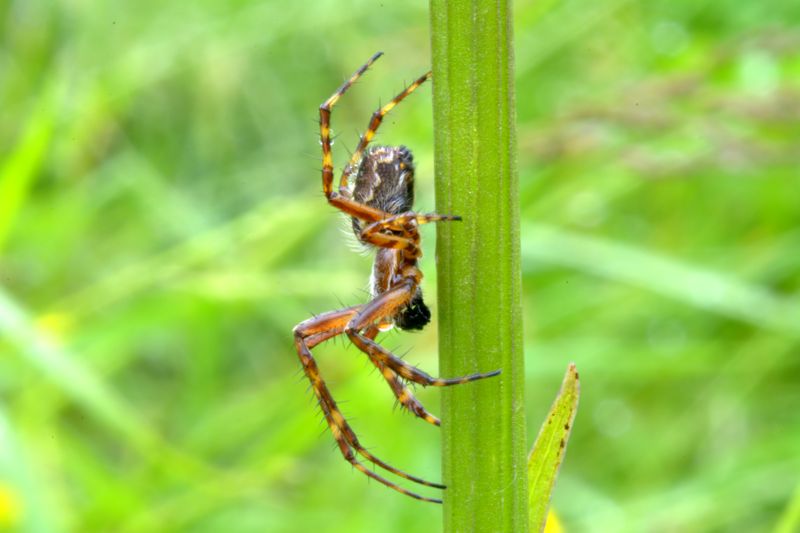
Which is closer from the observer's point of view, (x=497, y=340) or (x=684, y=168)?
(x=497, y=340)

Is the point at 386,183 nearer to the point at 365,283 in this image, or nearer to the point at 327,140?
the point at 327,140

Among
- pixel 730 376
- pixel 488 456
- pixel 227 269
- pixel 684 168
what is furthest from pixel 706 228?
pixel 488 456

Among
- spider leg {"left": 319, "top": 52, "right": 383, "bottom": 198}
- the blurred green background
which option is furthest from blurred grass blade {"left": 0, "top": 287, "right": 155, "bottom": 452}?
spider leg {"left": 319, "top": 52, "right": 383, "bottom": 198}

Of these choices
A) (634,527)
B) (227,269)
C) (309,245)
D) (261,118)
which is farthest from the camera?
(261,118)

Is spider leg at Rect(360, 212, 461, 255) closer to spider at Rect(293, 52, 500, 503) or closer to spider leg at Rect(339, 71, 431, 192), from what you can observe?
spider at Rect(293, 52, 500, 503)

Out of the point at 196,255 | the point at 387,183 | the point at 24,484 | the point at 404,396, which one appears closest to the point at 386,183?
the point at 387,183

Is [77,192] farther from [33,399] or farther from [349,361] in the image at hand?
[349,361]
